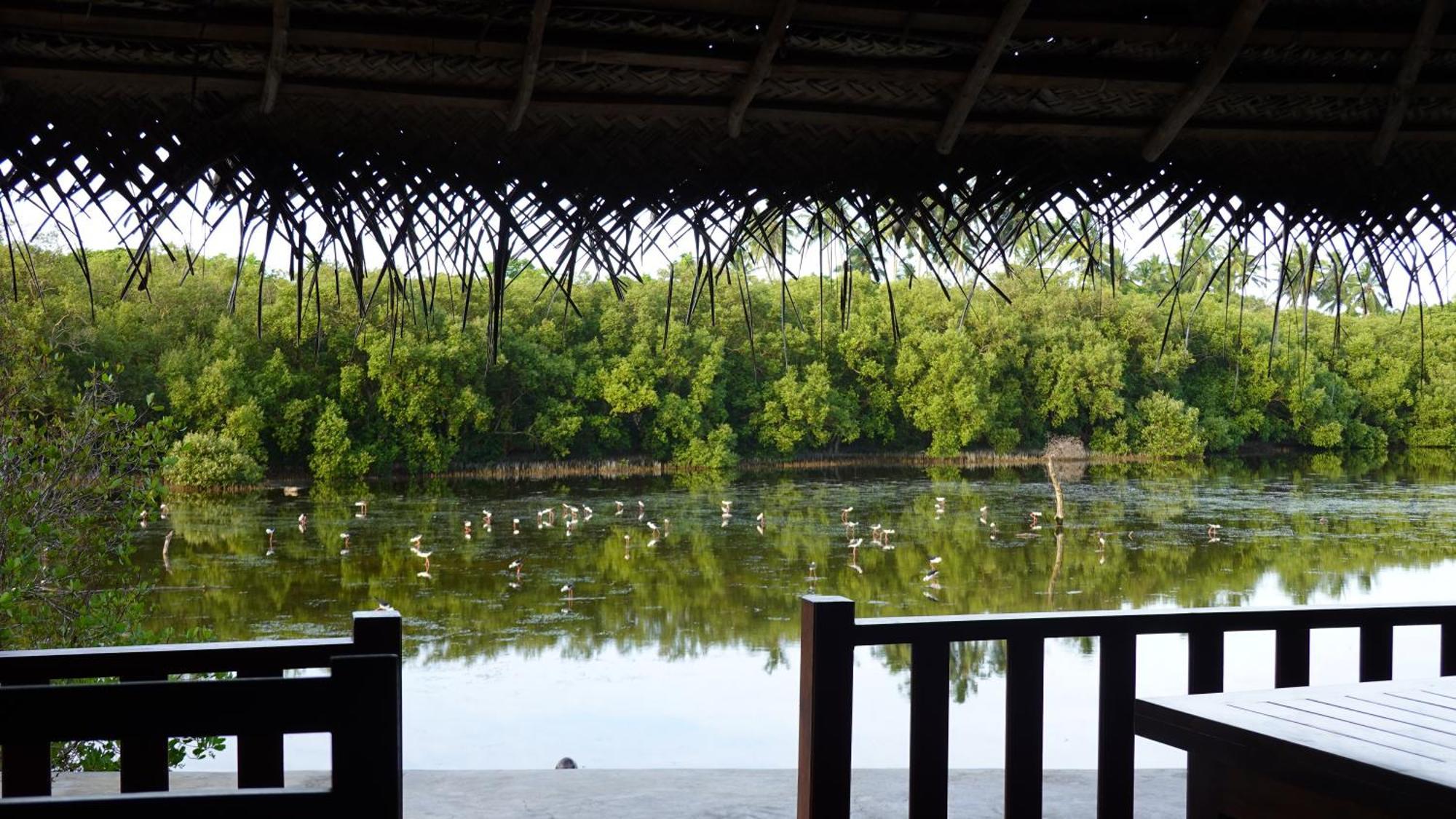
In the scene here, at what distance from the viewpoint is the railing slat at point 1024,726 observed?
5.83 ft

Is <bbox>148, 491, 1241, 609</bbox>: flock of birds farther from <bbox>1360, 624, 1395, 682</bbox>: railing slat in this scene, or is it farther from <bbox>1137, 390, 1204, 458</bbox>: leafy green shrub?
<bbox>1360, 624, 1395, 682</bbox>: railing slat

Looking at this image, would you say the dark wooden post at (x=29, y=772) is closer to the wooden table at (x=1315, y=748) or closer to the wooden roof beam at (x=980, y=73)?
the wooden table at (x=1315, y=748)

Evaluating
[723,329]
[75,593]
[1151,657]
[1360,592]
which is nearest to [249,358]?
[723,329]

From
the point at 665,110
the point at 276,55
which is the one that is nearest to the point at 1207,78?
the point at 665,110

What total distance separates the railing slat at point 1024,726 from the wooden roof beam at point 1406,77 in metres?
1.28

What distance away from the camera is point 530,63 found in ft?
6.70

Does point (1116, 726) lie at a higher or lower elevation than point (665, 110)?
lower

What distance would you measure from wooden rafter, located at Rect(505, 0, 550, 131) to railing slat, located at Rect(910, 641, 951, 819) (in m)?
1.12

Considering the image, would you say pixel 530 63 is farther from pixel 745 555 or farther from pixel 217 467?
pixel 217 467

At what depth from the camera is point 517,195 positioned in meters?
2.45

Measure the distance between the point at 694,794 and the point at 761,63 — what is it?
1568 mm

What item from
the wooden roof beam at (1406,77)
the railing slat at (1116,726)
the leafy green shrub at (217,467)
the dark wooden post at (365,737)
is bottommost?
the leafy green shrub at (217,467)

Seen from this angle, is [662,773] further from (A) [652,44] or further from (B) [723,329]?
(B) [723,329]

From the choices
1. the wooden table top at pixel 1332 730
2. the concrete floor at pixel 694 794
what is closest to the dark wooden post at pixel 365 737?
the wooden table top at pixel 1332 730
